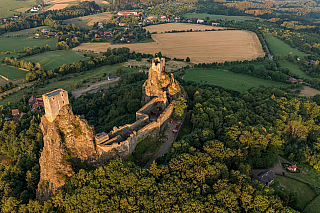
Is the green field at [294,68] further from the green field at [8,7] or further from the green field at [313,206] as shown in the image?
the green field at [8,7]

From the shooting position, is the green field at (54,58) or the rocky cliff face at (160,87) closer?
the rocky cliff face at (160,87)

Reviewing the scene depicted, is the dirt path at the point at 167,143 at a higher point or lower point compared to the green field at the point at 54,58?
lower

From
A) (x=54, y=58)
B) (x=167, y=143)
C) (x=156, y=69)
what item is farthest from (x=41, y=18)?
(x=167, y=143)

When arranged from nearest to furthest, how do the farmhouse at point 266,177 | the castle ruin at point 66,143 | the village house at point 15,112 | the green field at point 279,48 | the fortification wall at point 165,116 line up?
the castle ruin at point 66,143 → the farmhouse at point 266,177 → the fortification wall at point 165,116 → the village house at point 15,112 → the green field at point 279,48

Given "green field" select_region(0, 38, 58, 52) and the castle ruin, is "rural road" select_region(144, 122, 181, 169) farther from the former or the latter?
"green field" select_region(0, 38, 58, 52)

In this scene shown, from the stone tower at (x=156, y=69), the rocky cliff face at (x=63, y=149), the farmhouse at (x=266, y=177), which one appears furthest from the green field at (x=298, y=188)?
the stone tower at (x=156, y=69)

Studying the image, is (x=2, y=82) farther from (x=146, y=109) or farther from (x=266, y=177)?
(x=266, y=177)
